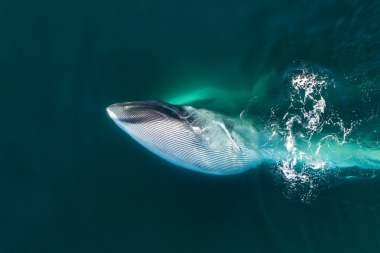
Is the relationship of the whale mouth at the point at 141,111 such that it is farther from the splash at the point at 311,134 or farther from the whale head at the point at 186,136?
the splash at the point at 311,134

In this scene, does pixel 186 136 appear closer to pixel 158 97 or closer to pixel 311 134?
pixel 158 97

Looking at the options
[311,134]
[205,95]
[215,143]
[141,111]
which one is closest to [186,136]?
[215,143]

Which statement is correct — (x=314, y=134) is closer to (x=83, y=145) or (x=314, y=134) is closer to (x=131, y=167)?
(x=131, y=167)

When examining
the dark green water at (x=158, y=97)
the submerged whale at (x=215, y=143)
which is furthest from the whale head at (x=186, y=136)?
the dark green water at (x=158, y=97)

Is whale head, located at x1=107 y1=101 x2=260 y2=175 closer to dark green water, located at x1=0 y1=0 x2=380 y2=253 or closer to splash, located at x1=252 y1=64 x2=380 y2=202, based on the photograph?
dark green water, located at x1=0 y1=0 x2=380 y2=253

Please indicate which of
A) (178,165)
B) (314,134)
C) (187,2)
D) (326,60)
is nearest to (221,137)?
(178,165)

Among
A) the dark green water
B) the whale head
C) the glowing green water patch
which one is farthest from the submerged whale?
the glowing green water patch
